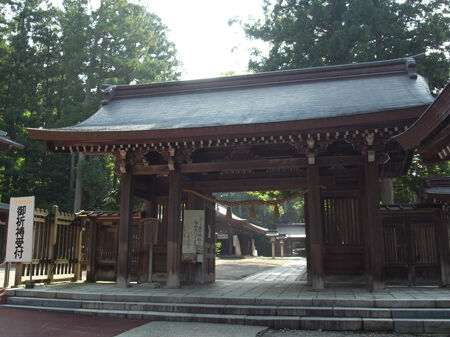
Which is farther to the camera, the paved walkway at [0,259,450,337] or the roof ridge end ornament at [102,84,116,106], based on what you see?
the roof ridge end ornament at [102,84,116,106]

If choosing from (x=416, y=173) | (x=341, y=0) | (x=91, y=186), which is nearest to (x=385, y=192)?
(x=416, y=173)

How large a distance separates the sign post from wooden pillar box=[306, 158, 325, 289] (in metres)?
6.91

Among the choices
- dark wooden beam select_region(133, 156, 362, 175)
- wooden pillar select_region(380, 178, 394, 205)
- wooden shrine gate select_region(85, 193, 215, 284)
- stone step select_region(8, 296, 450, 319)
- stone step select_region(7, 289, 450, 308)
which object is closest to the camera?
stone step select_region(8, 296, 450, 319)

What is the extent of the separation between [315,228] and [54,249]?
23.5ft

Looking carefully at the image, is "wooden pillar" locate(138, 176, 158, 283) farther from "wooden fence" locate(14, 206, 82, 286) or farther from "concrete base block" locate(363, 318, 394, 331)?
"concrete base block" locate(363, 318, 394, 331)

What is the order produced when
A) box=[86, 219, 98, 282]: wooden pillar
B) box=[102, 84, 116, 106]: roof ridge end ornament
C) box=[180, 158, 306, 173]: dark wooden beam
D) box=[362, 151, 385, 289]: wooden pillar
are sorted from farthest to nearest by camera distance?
box=[102, 84, 116, 106]: roof ridge end ornament, box=[86, 219, 98, 282]: wooden pillar, box=[180, 158, 306, 173]: dark wooden beam, box=[362, 151, 385, 289]: wooden pillar

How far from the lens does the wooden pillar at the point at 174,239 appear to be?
9.57m

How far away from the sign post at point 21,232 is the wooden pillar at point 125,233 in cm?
216

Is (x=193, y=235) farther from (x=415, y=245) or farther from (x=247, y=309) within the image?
(x=415, y=245)

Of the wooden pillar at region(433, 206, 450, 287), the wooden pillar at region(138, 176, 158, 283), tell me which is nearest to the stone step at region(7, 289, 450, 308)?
the wooden pillar at region(138, 176, 158, 283)

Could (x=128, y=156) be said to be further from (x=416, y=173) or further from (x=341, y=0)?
(x=341, y=0)

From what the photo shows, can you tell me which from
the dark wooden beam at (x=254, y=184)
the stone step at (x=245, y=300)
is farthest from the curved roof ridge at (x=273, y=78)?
the stone step at (x=245, y=300)

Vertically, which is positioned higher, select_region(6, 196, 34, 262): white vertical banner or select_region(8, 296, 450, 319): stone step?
select_region(6, 196, 34, 262): white vertical banner

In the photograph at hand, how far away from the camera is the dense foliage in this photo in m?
→ 25.7
